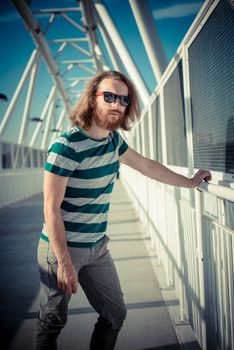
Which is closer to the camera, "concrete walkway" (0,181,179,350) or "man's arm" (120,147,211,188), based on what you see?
"man's arm" (120,147,211,188)

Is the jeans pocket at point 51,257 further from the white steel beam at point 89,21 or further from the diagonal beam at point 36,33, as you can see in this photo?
the white steel beam at point 89,21

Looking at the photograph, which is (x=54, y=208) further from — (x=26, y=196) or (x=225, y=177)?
(x=26, y=196)

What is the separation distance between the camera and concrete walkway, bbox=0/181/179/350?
9.66 feet

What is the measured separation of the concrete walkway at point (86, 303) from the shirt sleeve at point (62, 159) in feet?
5.58

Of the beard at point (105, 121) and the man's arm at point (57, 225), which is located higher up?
the beard at point (105, 121)

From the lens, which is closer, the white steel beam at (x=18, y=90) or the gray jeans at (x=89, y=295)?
the gray jeans at (x=89, y=295)

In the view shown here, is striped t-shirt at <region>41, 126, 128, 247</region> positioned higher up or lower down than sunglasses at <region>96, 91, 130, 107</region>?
lower down

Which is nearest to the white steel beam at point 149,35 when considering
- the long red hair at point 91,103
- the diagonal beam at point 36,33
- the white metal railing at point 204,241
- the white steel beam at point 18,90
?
the white metal railing at point 204,241

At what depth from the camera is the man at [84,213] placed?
1.90m

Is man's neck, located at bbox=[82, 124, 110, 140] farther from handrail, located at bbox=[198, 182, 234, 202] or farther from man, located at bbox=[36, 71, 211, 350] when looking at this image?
handrail, located at bbox=[198, 182, 234, 202]

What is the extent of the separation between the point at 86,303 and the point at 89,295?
168cm

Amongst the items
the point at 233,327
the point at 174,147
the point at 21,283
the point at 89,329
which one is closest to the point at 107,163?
the point at 233,327

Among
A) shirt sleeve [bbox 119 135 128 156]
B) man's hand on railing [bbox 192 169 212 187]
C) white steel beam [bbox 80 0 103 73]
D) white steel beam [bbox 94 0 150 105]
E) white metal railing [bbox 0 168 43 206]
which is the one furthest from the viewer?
white steel beam [bbox 80 0 103 73]

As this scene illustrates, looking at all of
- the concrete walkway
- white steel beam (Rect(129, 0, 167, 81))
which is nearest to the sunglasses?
the concrete walkway
